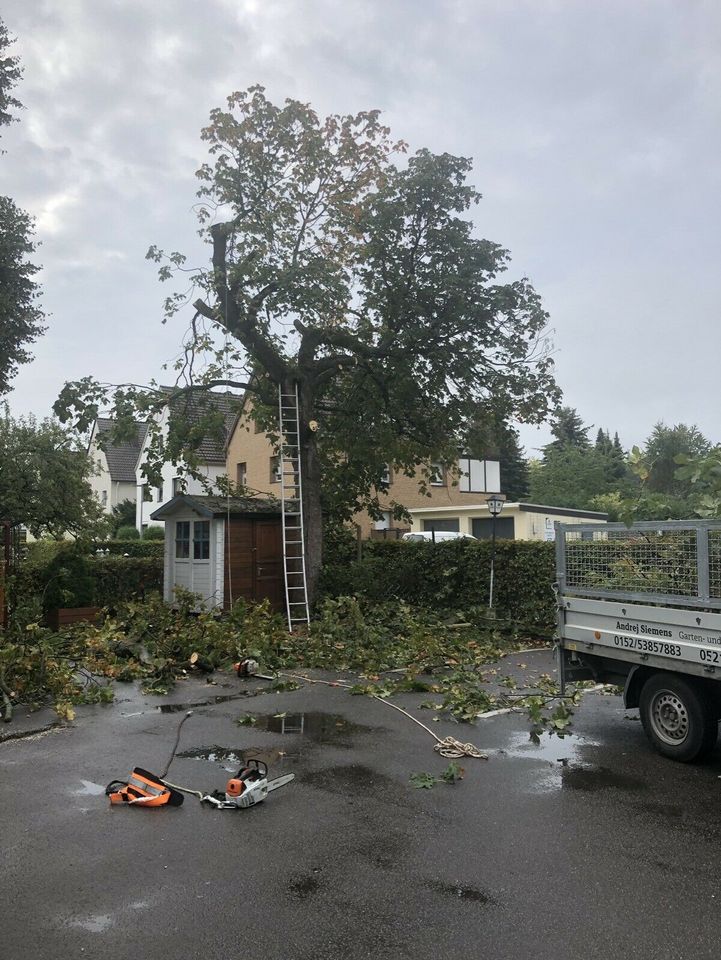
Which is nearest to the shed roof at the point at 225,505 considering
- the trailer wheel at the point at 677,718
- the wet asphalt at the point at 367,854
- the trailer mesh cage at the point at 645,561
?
the wet asphalt at the point at 367,854

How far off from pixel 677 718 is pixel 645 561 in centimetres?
136

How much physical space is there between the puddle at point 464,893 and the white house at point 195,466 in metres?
14.2

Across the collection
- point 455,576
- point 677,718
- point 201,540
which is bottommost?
point 677,718

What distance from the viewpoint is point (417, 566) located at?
1739 centimetres

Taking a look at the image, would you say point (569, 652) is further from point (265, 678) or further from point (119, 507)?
point (119, 507)

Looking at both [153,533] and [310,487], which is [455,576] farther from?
[153,533]

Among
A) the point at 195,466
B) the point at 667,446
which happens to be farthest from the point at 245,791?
the point at 667,446

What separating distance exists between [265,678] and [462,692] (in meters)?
3.28

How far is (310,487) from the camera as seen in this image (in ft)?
58.1

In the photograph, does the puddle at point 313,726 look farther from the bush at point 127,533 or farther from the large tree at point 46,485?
the bush at point 127,533

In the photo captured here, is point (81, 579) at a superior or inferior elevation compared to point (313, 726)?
superior

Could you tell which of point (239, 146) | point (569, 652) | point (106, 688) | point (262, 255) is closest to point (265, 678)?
point (106, 688)

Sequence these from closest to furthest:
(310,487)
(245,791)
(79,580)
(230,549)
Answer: (245,791), (79,580), (230,549), (310,487)

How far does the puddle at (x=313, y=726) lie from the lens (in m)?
7.57
